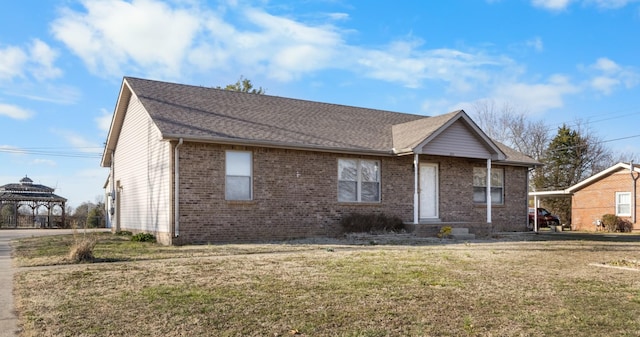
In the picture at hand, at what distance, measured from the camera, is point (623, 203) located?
29844 mm

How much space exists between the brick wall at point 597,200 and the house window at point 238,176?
22545 mm

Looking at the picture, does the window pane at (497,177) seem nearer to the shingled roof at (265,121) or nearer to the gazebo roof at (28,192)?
the shingled roof at (265,121)

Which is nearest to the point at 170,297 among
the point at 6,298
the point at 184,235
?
the point at 6,298

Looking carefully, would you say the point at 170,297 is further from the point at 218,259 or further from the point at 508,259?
the point at 508,259

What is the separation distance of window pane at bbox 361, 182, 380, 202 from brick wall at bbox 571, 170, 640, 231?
17.4 meters

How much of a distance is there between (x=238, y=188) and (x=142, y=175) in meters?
4.56

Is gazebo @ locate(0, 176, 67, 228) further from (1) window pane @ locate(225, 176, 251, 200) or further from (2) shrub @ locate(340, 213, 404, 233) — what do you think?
(2) shrub @ locate(340, 213, 404, 233)

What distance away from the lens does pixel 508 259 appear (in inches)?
463

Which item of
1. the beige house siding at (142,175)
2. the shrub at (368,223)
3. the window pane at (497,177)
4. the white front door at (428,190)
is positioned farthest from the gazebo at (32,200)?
the window pane at (497,177)

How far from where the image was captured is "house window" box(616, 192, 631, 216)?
29.5m

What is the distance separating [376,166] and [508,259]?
28.4 feet

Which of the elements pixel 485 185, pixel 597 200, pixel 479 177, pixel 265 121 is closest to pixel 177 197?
pixel 265 121

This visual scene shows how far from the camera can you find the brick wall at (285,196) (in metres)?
16.2

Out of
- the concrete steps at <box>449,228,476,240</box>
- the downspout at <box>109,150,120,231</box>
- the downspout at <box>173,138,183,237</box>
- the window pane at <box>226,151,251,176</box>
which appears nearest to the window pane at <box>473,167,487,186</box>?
the concrete steps at <box>449,228,476,240</box>
